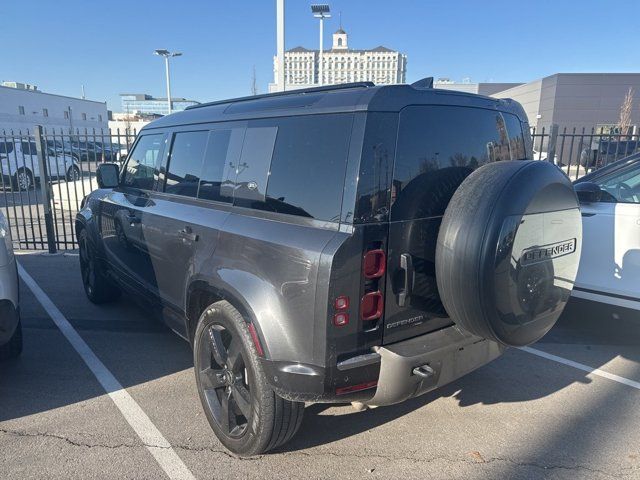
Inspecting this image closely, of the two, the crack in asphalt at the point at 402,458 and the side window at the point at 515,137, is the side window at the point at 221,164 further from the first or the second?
the side window at the point at 515,137

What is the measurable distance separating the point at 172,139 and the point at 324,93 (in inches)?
64.6

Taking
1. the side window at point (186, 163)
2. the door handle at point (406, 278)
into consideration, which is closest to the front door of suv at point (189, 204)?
the side window at point (186, 163)

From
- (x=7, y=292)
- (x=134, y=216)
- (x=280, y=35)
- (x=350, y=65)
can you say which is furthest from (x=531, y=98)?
(x=7, y=292)

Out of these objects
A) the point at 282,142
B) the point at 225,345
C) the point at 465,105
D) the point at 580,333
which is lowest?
the point at 580,333

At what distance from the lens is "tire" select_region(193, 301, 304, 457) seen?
240 centimetres

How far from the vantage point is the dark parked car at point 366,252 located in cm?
214

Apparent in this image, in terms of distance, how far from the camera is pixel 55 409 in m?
3.14

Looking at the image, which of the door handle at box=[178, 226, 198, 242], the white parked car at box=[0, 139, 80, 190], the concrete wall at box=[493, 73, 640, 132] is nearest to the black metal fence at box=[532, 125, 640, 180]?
the door handle at box=[178, 226, 198, 242]

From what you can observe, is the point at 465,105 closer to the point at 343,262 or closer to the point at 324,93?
the point at 324,93

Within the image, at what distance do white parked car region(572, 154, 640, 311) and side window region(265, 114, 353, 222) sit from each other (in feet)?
8.99

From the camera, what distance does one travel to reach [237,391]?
269 centimetres

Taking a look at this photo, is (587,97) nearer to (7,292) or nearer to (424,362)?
(424,362)

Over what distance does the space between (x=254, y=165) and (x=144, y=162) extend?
185 centimetres

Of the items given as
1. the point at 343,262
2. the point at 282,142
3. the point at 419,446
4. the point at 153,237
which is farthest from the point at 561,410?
the point at 153,237
